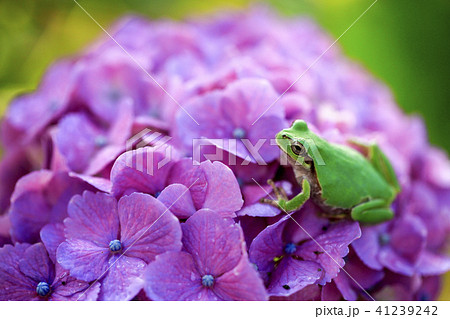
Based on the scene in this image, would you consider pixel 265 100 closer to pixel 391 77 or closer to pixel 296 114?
pixel 296 114

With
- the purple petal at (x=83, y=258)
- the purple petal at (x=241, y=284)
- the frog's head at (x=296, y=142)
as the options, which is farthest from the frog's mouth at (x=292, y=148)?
the purple petal at (x=83, y=258)

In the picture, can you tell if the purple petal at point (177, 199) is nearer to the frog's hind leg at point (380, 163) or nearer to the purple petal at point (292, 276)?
the purple petal at point (292, 276)

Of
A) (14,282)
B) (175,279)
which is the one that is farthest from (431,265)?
(14,282)

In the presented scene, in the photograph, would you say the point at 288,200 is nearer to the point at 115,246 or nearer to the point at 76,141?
the point at 115,246

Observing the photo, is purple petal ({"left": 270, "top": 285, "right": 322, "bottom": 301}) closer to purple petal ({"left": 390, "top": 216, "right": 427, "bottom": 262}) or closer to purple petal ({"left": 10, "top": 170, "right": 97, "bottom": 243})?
purple petal ({"left": 390, "top": 216, "right": 427, "bottom": 262})

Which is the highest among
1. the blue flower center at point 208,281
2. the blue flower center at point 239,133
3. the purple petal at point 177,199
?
the blue flower center at point 239,133

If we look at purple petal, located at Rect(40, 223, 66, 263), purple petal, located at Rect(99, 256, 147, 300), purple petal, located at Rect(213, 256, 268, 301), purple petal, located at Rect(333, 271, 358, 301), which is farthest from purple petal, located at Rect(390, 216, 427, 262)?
purple petal, located at Rect(40, 223, 66, 263)
